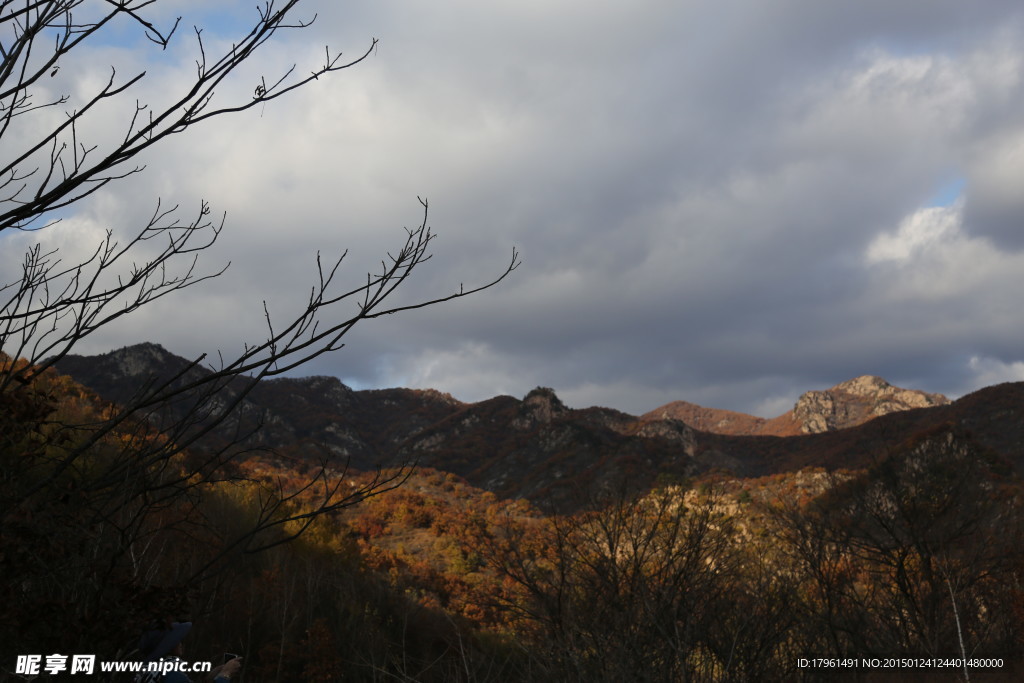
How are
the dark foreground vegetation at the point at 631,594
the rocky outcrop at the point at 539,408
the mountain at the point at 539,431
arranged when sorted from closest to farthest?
the dark foreground vegetation at the point at 631,594, the mountain at the point at 539,431, the rocky outcrop at the point at 539,408

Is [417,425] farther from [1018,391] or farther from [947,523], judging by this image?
[947,523]

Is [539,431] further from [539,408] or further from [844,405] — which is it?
[844,405]

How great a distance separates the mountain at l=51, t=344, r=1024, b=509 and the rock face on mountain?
0.93 ft

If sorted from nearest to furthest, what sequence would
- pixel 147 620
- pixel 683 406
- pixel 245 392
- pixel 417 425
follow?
pixel 245 392 → pixel 147 620 → pixel 417 425 → pixel 683 406

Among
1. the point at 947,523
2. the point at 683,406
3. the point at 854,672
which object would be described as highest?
the point at 683,406

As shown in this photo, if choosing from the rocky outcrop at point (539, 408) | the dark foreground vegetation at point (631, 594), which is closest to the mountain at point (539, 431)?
the rocky outcrop at point (539, 408)

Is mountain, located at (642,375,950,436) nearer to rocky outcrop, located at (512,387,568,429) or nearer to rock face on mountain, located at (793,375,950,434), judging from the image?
rock face on mountain, located at (793,375,950,434)

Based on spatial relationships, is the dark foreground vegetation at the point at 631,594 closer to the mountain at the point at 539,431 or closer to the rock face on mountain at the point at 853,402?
the mountain at the point at 539,431

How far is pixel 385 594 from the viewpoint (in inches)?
836

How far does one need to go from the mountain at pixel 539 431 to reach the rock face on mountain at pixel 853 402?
28 centimetres

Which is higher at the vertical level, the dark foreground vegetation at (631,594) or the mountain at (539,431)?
the mountain at (539,431)

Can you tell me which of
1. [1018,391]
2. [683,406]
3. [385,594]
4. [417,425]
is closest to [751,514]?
[385,594]

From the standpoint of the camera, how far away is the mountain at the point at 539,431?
189ft

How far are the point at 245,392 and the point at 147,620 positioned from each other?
1.22 m
